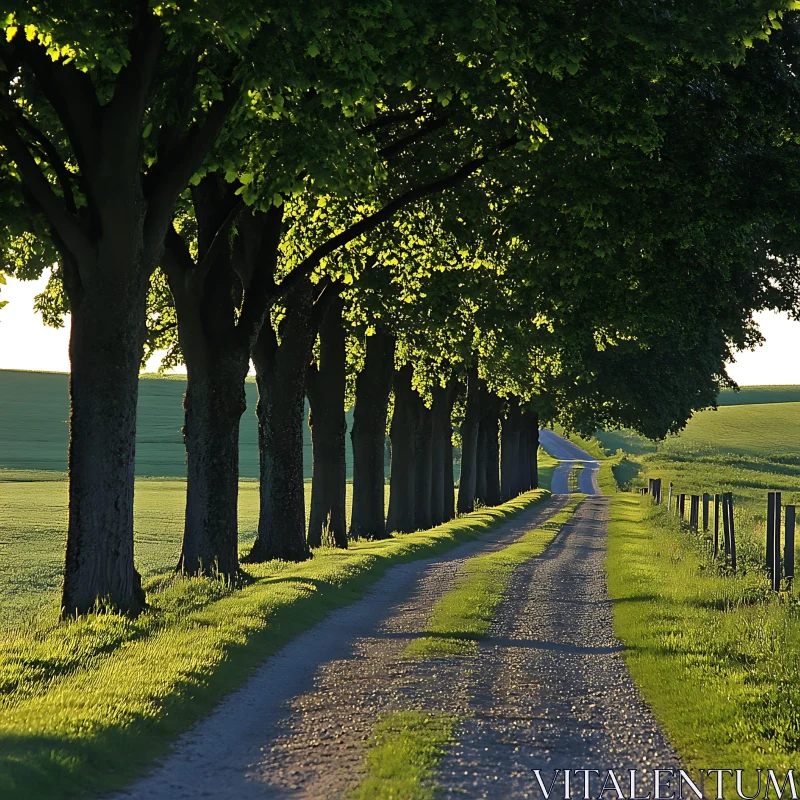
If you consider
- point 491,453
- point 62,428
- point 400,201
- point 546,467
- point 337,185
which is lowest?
point 546,467

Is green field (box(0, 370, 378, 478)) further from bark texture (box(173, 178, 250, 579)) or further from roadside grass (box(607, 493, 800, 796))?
roadside grass (box(607, 493, 800, 796))

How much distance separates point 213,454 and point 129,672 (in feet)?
27.1

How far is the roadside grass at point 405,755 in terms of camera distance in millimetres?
6707

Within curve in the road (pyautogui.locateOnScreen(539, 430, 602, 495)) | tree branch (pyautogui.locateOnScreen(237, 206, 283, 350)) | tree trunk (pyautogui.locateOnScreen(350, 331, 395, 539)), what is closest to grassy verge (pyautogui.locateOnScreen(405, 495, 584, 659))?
tree trunk (pyautogui.locateOnScreen(350, 331, 395, 539))

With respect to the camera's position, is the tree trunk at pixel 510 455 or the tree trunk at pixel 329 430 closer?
the tree trunk at pixel 329 430

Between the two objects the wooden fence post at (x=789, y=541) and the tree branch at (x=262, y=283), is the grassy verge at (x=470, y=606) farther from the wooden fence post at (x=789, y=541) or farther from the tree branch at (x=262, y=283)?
the tree branch at (x=262, y=283)

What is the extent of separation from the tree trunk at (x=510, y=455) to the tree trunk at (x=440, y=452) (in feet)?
58.8

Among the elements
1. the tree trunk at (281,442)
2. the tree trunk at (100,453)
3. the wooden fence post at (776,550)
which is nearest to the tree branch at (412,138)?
the tree trunk at (281,442)

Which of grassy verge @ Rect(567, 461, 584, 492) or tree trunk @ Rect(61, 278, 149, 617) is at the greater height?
tree trunk @ Rect(61, 278, 149, 617)

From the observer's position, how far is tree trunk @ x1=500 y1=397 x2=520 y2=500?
62.9 metres

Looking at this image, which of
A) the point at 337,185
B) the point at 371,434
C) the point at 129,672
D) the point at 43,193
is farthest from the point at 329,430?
the point at 129,672

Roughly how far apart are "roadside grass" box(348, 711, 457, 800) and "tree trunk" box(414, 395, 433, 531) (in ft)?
91.0

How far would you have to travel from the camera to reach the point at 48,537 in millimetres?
36625

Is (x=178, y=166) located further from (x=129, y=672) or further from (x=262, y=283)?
(x=129, y=672)
